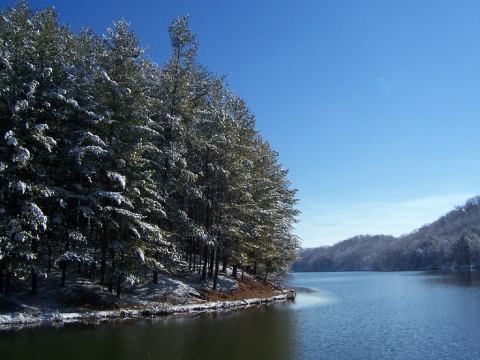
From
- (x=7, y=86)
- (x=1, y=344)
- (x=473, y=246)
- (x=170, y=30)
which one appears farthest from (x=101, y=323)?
(x=473, y=246)

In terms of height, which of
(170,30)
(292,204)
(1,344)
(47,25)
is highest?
(170,30)

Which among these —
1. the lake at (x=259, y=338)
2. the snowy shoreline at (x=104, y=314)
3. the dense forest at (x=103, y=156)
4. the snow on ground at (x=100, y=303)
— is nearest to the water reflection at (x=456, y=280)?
the lake at (x=259, y=338)

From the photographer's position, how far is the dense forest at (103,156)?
24.8 metres

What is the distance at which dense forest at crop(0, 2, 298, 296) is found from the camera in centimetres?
2480

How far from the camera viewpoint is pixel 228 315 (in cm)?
2891

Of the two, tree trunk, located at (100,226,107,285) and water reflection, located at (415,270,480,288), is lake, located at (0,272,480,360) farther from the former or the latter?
water reflection, located at (415,270,480,288)

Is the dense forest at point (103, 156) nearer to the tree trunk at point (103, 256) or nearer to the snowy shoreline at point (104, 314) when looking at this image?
the tree trunk at point (103, 256)

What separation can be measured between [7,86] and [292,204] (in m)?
37.5

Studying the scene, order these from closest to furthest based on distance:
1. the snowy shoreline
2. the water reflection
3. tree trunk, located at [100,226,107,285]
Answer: the snowy shoreline, tree trunk, located at [100,226,107,285], the water reflection

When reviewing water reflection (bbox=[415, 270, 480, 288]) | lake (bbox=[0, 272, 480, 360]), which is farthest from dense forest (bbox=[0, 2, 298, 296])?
water reflection (bbox=[415, 270, 480, 288])

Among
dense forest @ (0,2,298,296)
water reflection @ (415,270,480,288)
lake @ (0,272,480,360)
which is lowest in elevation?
lake @ (0,272,480,360)

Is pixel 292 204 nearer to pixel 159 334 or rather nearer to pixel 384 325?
pixel 384 325

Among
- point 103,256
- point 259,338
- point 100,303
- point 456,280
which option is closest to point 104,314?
point 100,303

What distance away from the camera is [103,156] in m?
28.8
